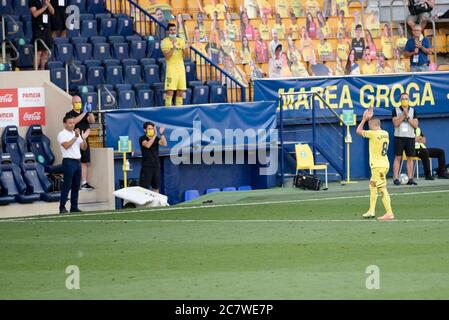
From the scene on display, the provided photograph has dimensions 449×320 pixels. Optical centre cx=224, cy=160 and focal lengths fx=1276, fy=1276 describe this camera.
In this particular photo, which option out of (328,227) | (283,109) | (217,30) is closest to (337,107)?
(283,109)

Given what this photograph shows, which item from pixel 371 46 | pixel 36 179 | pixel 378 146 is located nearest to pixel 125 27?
pixel 36 179

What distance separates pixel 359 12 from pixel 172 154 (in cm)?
857

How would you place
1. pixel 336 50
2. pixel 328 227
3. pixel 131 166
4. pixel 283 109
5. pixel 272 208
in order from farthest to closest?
pixel 336 50 → pixel 283 109 → pixel 131 166 → pixel 272 208 → pixel 328 227

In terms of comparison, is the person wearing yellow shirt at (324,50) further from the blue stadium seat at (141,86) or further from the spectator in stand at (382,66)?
the blue stadium seat at (141,86)

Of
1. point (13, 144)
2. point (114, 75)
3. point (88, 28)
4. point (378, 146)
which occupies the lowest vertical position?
point (378, 146)

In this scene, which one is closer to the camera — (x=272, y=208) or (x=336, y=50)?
(x=272, y=208)

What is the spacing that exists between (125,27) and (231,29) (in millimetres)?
2839

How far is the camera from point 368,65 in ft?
107

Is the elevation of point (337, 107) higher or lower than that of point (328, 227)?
higher

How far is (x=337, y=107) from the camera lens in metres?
30.1

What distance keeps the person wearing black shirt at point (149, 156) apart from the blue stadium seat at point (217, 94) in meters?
3.44

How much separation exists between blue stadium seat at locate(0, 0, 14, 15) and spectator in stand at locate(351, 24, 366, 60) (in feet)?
28.9

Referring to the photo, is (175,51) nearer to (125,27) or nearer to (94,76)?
(94,76)

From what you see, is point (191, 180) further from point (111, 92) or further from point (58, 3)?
point (58, 3)
